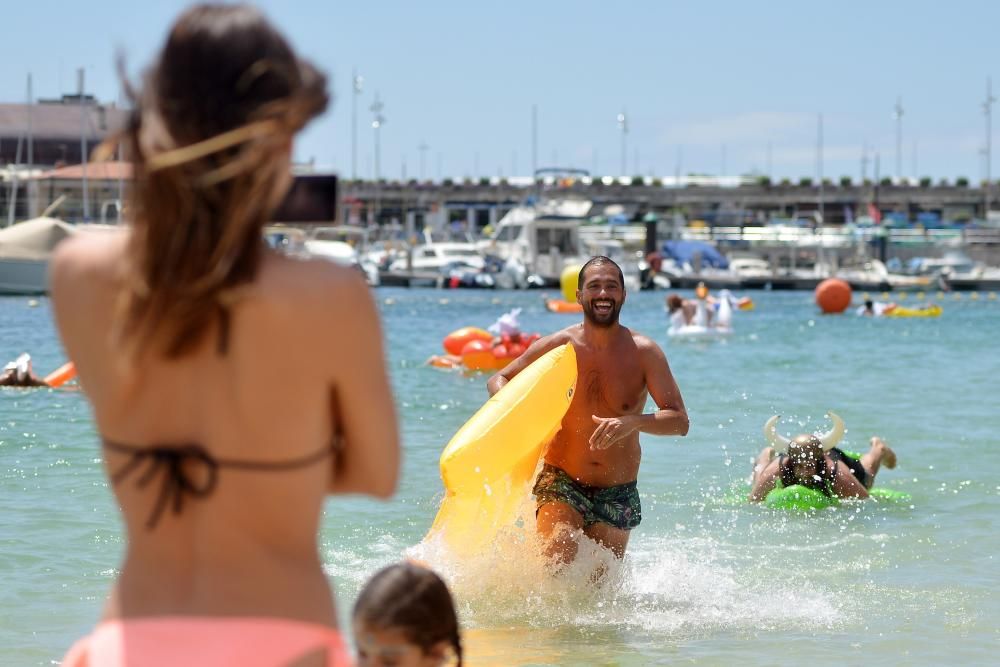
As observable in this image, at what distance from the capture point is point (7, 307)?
35.8 m

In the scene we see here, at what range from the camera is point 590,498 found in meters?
6.06

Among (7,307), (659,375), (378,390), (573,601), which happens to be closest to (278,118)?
(378,390)

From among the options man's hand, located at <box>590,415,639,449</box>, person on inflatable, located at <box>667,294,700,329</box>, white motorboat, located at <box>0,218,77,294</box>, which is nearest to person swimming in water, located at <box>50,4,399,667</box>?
man's hand, located at <box>590,415,639,449</box>

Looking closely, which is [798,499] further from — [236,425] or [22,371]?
[22,371]

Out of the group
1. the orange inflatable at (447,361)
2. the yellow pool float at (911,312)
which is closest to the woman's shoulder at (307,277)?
the orange inflatable at (447,361)

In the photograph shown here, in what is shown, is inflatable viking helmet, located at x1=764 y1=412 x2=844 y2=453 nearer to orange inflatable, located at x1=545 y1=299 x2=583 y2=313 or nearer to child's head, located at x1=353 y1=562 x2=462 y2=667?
child's head, located at x1=353 y1=562 x2=462 y2=667

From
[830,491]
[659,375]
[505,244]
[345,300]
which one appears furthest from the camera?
[505,244]

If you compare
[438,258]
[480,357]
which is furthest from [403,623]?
[438,258]

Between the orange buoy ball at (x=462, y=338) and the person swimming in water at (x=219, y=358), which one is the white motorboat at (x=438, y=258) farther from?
the person swimming in water at (x=219, y=358)

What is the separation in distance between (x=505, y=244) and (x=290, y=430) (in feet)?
196

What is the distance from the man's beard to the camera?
238 inches

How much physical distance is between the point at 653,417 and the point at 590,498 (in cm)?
53

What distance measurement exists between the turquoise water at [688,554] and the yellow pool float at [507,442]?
0.34 meters

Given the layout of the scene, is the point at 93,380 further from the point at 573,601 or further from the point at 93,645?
the point at 573,601
